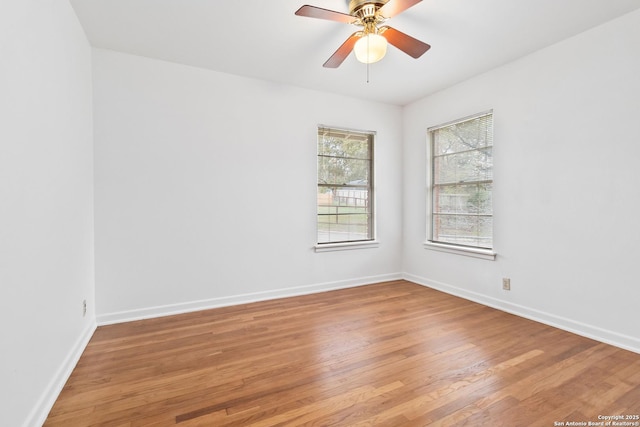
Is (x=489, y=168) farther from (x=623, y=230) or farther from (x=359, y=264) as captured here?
(x=359, y=264)

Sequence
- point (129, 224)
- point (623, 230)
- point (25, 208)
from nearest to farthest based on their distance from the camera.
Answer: point (25, 208) < point (623, 230) < point (129, 224)

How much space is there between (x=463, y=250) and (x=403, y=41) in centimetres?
245

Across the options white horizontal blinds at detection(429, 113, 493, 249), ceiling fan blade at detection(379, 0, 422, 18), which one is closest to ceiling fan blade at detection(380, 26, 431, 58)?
ceiling fan blade at detection(379, 0, 422, 18)

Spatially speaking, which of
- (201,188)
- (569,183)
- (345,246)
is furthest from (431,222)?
(201,188)

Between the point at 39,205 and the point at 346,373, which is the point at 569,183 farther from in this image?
the point at 39,205

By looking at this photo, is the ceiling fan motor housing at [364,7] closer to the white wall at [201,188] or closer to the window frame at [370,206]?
the white wall at [201,188]

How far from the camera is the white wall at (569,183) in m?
2.37

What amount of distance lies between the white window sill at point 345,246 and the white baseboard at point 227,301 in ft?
1.43

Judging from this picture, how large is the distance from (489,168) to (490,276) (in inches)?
47.0

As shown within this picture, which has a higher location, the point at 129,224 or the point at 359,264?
the point at 129,224

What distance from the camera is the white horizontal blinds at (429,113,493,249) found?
11.3 ft

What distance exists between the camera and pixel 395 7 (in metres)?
1.97

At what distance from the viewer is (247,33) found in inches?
102

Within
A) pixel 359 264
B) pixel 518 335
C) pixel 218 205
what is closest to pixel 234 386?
pixel 218 205
